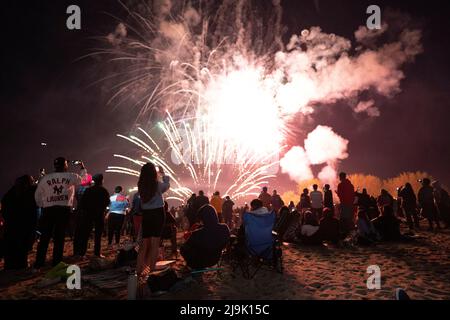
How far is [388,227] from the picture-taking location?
29.6 ft

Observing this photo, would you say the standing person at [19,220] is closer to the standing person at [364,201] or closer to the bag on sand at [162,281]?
the bag on sand at [162,281]

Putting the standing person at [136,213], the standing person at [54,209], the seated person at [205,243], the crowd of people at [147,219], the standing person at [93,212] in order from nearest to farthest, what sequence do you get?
the crowd of people at [147,219] → the seated person at [205,243] → the standing person at [54,209] → the standing person at [93,212] → the standing person at [136,213]

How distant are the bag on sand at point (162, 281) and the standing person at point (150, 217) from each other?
310mm

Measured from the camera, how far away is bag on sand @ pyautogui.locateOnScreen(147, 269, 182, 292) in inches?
177

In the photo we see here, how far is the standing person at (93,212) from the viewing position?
7.21 metres

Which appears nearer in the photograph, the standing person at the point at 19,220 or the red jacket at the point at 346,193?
the standing person at the point at 19,220

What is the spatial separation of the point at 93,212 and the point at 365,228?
327 inches

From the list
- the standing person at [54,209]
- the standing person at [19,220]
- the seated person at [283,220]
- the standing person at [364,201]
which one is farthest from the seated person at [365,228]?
the standing person at [19,220]

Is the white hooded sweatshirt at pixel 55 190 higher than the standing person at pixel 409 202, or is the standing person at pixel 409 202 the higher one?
the white hooded sweatshirt at pixel 55 190

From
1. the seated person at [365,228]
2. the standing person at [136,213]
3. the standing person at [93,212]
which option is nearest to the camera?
the standing person at [93,212]

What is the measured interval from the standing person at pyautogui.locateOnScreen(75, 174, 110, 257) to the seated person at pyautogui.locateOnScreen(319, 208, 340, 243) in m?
6.67

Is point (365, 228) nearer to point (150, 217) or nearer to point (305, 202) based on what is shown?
point (305, 202)
